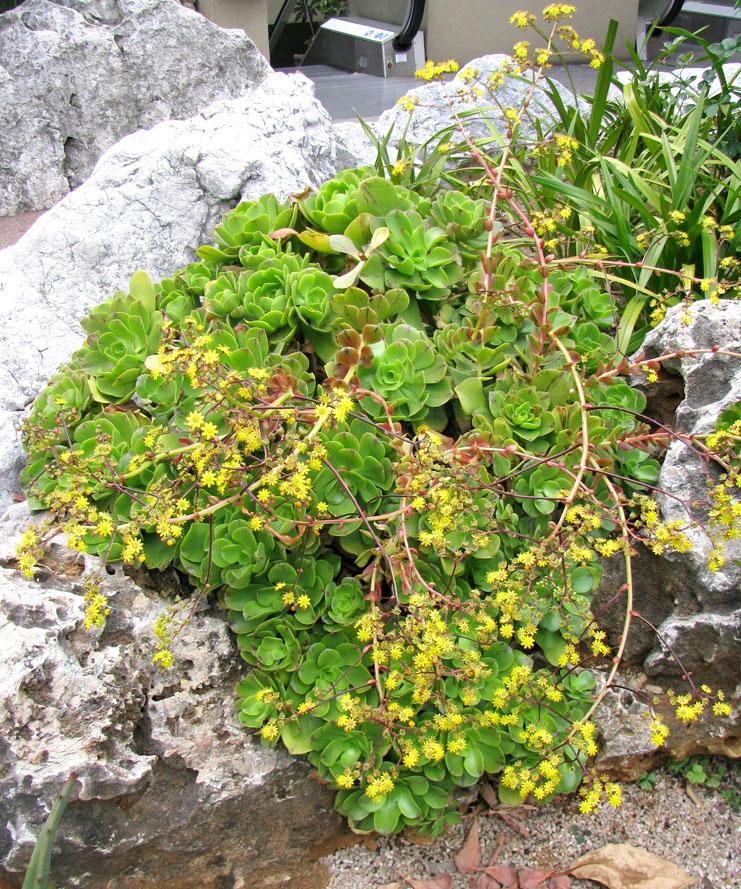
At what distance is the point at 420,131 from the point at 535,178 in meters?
1.00

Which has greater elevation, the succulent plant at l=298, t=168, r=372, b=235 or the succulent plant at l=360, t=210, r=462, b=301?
the succulent plant at l=298, t=168, r=372, b=235

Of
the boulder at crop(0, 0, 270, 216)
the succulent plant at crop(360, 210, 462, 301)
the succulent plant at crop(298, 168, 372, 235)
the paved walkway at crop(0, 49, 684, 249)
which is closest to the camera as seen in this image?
the succulent plant at crop(360, 210, 462, 301)

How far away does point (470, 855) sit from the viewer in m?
2.13

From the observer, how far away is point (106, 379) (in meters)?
2.35

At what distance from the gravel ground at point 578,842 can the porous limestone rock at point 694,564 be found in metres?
0.37

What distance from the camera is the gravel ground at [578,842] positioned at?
2.11 meters

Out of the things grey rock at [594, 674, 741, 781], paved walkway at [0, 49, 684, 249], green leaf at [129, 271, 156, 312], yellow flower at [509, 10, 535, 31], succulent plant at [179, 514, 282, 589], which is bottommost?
grey rock at [594, 674, 741, 781]

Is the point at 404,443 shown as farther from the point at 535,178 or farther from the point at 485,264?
the point at 535,178

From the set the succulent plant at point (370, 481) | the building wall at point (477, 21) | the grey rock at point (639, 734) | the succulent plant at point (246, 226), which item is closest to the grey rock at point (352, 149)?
the succulent plant at point (246, 226)

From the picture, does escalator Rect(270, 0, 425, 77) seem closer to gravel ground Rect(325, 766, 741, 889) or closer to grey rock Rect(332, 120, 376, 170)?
grey rock Rect(332, 120, 376, 170)

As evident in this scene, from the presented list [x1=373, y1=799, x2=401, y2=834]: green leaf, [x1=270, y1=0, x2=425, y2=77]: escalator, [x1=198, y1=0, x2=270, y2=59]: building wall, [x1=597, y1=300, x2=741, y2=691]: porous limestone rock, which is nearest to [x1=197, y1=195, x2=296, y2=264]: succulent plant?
[x1=597, y1=300, x2=741, y2=691]: porous limestone rock

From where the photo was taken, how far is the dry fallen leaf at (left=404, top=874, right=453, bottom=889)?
6.74 feet

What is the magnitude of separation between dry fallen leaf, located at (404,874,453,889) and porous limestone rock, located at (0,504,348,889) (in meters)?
0.23

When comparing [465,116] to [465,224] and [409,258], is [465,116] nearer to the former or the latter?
[465,224]
